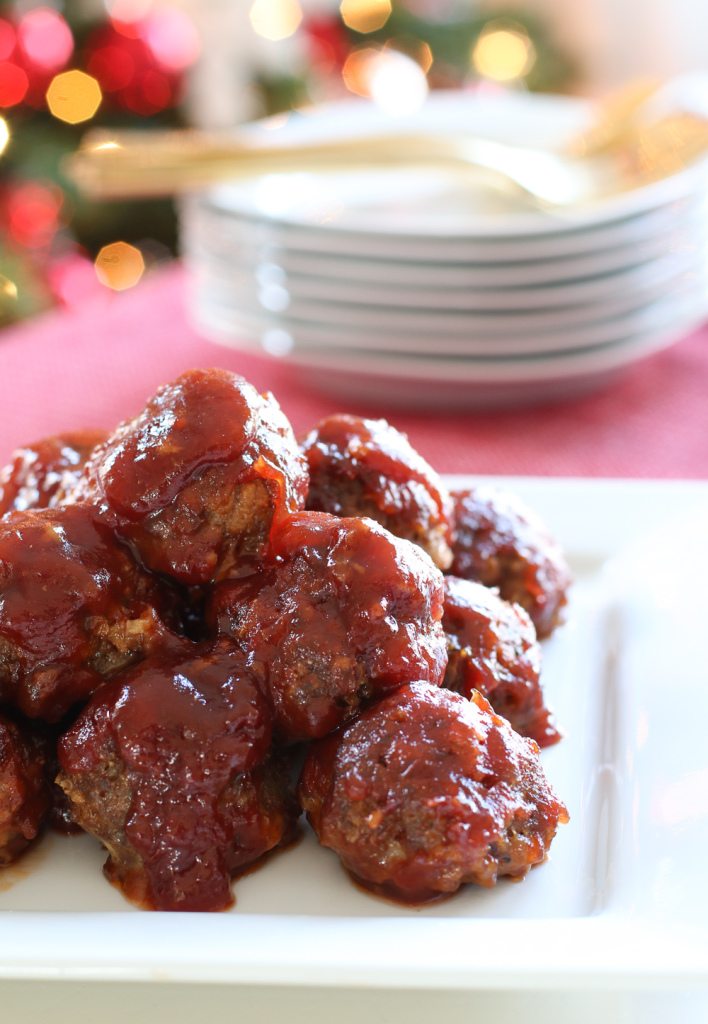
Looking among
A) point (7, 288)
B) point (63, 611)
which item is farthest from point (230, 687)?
point (7, 288)

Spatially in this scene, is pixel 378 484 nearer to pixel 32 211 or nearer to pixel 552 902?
pixel 552 902

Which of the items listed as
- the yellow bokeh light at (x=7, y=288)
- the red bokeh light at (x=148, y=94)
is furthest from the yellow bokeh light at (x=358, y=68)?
the yellow bokeh light at (x=7, y=288)

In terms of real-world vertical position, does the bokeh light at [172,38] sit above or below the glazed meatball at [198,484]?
above

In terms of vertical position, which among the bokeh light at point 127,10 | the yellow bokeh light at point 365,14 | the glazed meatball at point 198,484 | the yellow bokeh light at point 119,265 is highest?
the yellow bokeh light at point 365,14

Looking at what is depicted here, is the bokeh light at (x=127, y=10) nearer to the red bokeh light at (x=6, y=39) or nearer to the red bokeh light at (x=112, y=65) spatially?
the red bokeh light at (x=112, y=65)

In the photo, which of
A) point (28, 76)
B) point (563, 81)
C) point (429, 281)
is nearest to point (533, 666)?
point (429, 281)

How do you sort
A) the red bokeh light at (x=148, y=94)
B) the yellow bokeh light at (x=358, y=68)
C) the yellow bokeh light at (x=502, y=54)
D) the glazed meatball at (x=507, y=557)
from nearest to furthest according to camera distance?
the glazed meatball at (x=507, y=557) < the red bokeh light at (x=148, y=94) < the yellow bokeh light at (x=358, y=68) < the yellow bokeh light at (x=502, y=54)

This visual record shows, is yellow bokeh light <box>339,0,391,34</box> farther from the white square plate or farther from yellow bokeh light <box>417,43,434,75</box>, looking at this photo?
the white square plate

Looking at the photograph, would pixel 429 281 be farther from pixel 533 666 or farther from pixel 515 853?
pixel 515 853
